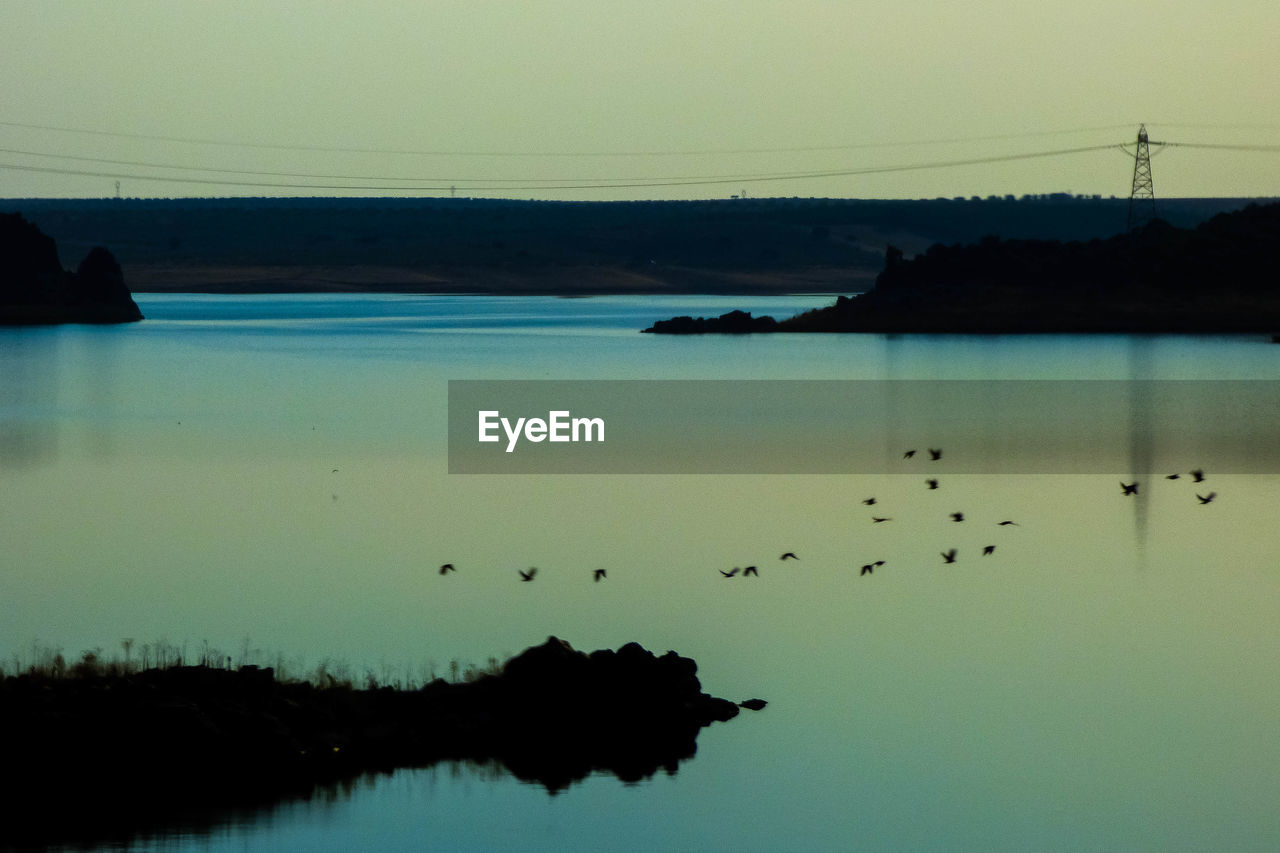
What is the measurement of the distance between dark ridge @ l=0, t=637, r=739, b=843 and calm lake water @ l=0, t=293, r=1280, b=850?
15.5 inches

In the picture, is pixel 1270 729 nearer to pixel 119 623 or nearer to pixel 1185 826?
pixel 1185 826

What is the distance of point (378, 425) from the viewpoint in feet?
184

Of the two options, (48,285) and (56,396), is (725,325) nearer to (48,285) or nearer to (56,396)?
(48,285)

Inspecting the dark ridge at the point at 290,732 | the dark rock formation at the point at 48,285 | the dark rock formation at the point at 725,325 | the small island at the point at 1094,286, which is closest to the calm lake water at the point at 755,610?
the dark ridge at the point at 290,732

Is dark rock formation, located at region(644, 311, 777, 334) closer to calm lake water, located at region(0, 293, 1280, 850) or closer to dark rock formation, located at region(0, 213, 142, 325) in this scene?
dark rock formation, located at region(0, 213, 142, 325)

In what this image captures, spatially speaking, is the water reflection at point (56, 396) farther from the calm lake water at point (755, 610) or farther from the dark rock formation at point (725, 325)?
the dark rock formation at point (725, 325)

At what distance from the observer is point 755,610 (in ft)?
85.4

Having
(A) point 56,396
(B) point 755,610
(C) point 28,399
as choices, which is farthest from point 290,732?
(A) point 56,396

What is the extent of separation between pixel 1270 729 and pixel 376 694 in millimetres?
8963

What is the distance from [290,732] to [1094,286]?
10006 centimetres

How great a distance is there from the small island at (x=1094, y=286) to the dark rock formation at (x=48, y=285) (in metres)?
42.6

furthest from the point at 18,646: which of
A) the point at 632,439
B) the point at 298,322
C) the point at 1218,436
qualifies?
the point at 298,322

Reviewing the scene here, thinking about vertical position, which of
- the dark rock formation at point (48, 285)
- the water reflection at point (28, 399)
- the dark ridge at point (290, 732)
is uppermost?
the dark rock formation at point (48, 285)

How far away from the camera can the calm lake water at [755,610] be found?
673 inches
